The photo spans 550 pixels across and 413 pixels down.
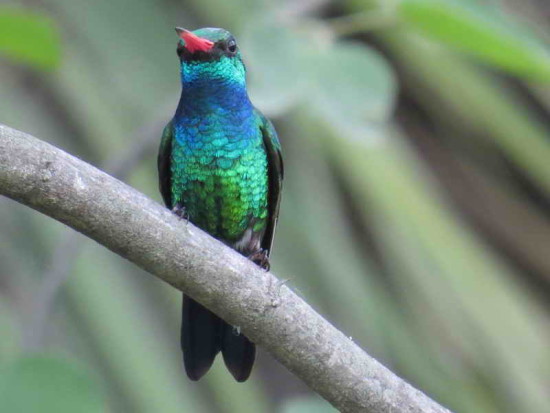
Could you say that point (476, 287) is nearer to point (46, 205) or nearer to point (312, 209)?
point (312, 209)

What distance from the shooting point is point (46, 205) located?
2070mm

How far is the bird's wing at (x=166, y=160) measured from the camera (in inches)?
127

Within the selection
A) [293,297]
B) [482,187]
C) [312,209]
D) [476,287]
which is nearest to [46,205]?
[293,297]

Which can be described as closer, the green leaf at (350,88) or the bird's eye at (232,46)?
the green leaf at (350,88)

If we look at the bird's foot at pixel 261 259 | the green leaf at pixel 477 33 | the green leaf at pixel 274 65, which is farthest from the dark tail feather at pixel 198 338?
the green leaf at pixel 477 33

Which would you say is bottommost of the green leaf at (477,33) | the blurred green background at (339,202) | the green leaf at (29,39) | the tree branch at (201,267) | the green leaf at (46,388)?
the blurred green background at (339,202)

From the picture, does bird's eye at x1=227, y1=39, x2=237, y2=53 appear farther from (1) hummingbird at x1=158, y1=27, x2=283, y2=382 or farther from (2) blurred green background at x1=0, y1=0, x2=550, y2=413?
(2) blurred green background at x1=0, y1=0, x2=550, y2=413

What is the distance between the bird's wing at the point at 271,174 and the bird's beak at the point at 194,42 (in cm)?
34

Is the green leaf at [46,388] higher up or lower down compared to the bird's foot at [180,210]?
higher up

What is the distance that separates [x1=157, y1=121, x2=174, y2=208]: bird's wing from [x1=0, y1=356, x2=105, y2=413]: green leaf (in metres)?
1.13

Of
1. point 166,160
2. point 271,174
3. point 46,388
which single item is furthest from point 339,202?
point 46,388

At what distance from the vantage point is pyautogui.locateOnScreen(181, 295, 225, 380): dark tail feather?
2.92m

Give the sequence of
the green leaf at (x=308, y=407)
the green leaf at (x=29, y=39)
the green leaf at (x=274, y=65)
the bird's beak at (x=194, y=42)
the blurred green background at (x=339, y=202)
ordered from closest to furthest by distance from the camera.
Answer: the green leaf at (x=308, y=407) → the green leaf at (x=29, y=39) → the green leaf at (x=274, y=65) → the bird's beak at (x=194, y=42) → the blurred green background at (x=339, y=202)

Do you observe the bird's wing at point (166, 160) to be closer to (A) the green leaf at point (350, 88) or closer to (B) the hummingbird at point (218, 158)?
(B) the hummingbird at point (218, 158)
